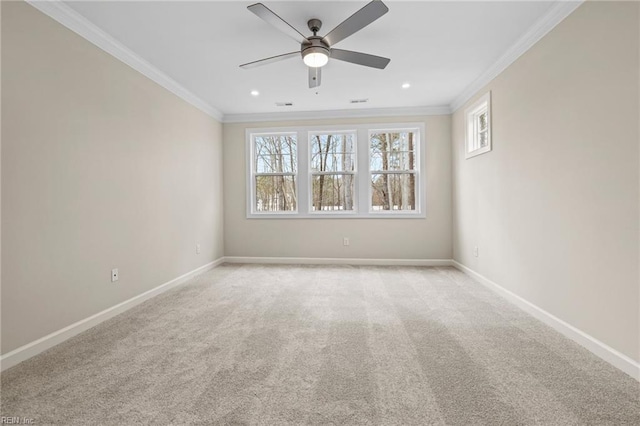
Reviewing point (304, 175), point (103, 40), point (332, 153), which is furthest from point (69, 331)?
point (332, 153)

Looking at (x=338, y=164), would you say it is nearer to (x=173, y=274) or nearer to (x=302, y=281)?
(x=302, y=281)

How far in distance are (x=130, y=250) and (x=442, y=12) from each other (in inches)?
140

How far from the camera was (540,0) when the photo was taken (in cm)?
224

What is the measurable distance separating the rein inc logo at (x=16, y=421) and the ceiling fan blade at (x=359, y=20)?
9.28 feet

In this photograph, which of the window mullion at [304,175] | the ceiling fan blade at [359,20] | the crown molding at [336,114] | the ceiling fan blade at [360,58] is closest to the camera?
the ceiling fan blade at [359,20]

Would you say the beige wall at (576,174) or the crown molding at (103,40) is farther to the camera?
the crown molding at (103,40)

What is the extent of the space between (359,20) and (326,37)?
0.36m

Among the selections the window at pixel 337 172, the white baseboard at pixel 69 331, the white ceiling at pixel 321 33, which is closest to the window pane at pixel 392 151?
the window at pixel 337 172

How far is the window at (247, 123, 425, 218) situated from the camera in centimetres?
503

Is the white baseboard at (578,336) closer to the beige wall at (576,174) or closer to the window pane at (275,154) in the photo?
the beige wall at (576,174)

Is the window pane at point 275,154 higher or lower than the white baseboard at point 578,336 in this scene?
higher

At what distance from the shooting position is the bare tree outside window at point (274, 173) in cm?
527

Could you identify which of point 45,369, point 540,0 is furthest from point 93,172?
point 540,0

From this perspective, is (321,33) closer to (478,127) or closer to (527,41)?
(527,41)
